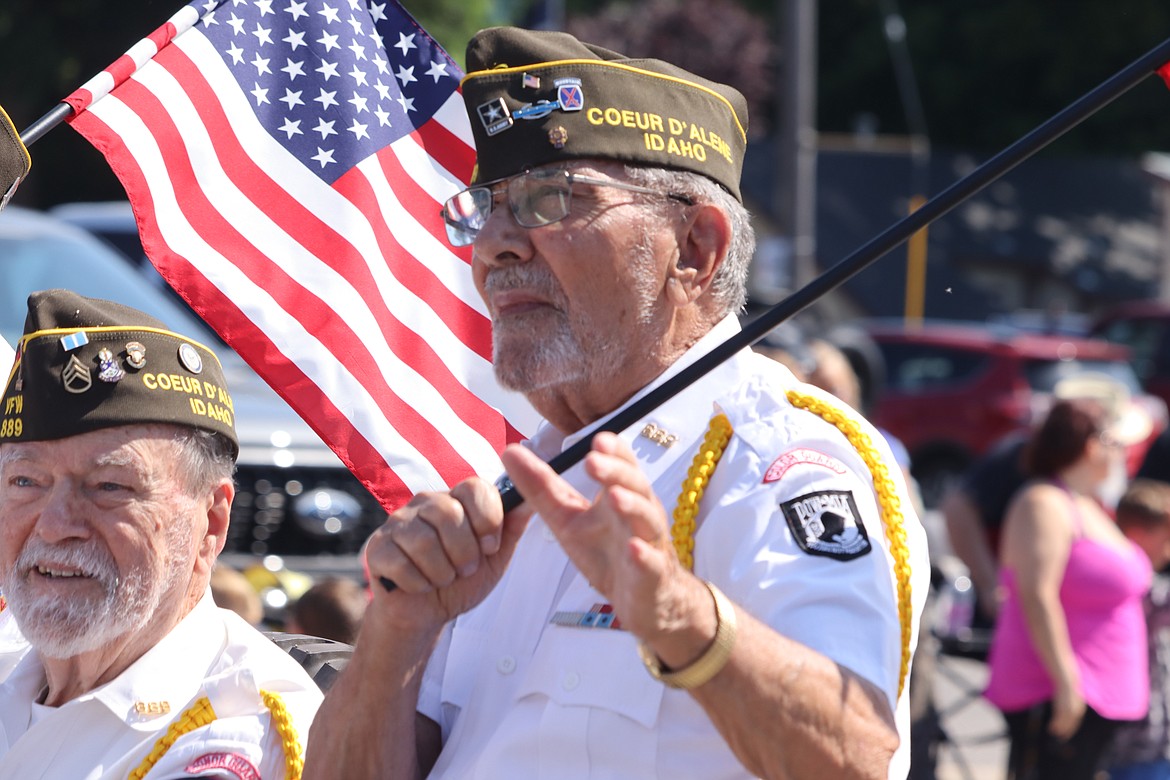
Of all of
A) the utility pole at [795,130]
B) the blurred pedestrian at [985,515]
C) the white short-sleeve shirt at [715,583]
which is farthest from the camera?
the utility pole at [795,130]

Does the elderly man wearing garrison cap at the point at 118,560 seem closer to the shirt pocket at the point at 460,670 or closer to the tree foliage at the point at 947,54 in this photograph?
the shirt pocket at the point at 460,670

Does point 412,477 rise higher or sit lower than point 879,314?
higher

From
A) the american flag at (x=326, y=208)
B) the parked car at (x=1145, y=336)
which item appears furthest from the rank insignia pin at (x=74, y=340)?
the parked car at (x=1145, y=336)

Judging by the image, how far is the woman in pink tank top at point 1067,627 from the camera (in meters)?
6.20

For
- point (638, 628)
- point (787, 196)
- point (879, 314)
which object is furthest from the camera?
point (879, 314)

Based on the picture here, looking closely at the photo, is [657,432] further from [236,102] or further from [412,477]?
[236,102]

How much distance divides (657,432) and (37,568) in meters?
1.23

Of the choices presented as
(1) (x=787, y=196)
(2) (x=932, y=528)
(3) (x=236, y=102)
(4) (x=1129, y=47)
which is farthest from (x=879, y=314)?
(3) (x=236, y=102)

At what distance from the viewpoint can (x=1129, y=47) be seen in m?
34.5

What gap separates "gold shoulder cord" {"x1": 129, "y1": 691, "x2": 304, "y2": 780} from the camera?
2719 mm

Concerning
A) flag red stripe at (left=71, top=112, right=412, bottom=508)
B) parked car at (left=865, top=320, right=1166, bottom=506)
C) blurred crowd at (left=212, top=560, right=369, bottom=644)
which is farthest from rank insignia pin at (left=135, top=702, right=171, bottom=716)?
parked car at (left=865, top=320, right=1166, bottom=506)

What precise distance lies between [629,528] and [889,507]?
54 centimetres

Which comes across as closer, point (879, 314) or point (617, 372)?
point (617, 372)

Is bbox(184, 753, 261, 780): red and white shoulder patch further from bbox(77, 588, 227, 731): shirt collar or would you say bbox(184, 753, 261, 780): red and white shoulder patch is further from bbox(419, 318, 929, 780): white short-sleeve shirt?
bbox(419, 318, 929, 780): white short-sleeve shirt
